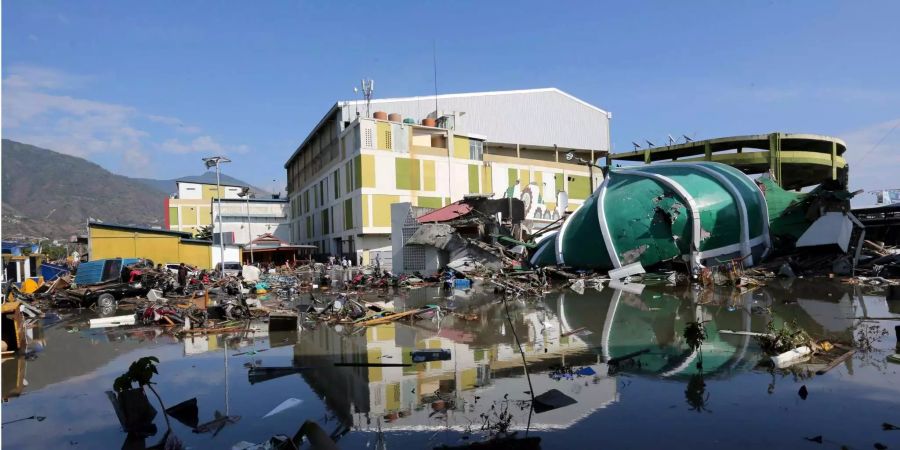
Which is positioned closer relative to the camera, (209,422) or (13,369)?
(209,422)

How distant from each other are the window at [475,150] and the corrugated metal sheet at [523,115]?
307 cm

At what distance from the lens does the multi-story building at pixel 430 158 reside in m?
43.3

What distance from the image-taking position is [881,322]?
1027cm

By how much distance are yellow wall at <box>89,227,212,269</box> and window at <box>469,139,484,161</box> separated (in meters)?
25.4

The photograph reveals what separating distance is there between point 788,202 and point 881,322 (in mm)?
15423

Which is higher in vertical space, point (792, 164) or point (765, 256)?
point (792, 164)

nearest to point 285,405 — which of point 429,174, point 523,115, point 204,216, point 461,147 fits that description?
point 429,174

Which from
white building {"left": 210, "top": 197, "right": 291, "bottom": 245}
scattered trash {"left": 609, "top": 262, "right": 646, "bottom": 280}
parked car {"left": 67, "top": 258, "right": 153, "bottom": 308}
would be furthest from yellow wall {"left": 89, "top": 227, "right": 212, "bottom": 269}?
scattered trash {"left": 609, "top": 262, "right": 646, "bottom": 280}

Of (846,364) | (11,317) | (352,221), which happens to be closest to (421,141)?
(352,221)

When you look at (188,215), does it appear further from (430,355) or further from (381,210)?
(430,355)

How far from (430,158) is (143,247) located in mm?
23410

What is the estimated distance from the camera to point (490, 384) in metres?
7.05

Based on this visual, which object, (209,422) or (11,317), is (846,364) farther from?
(11,317)

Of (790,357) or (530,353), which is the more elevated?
(790,357)
